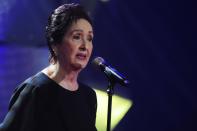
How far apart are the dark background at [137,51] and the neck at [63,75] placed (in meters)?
1.53

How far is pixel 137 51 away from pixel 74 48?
1580 millimetres

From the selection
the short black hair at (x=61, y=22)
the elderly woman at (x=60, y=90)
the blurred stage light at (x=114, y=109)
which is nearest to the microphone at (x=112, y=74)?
the elderly woman at (x=60, y=90)

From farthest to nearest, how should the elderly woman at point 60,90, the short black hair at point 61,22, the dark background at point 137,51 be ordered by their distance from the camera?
the dark background at point 137,51, the short black hair at point 61,22, the elderly woman at point 60,90

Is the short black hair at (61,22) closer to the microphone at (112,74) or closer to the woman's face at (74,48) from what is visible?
the woman's face at (74,48)

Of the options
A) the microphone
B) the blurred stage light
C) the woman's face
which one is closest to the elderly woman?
the woman's face

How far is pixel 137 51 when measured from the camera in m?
3.15

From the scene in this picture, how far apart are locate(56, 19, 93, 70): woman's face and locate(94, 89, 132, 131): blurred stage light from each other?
1.52 m

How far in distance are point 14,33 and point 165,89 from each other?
1.35 m

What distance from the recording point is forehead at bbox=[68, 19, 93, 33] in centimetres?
167

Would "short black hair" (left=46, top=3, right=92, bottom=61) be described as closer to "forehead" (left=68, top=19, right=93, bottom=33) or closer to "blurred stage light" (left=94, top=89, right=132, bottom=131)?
"forehead" (left=68, top=19, right=93, bottom=33)

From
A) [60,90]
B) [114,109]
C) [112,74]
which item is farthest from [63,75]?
[114,109]

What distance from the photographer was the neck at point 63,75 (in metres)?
1.64

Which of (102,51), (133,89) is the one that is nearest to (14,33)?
(102,51)

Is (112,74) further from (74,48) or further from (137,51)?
(137,51)
